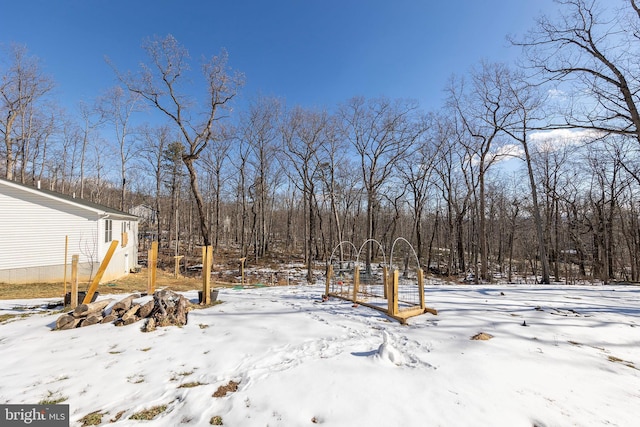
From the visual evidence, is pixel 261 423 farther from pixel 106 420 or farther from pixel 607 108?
pixel 607 108

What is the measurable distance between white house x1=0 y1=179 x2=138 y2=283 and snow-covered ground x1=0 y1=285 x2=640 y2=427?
7730 mm

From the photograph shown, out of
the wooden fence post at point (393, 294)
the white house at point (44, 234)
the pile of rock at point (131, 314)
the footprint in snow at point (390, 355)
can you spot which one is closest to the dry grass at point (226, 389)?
the footprint in snow at point (390, 355)

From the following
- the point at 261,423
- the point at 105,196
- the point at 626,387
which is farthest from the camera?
the point at 105,196

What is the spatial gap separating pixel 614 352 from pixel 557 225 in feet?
69.7

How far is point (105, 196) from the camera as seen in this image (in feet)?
124

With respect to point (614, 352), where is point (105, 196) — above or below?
above

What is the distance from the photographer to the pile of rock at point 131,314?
17.5 feet

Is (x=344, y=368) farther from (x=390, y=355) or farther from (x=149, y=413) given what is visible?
(x=149, y=413)

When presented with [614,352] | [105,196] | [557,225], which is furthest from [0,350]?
[105,196]

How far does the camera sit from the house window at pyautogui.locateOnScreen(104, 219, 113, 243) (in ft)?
43.7

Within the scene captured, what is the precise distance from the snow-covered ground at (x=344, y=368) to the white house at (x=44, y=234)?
25.4ft

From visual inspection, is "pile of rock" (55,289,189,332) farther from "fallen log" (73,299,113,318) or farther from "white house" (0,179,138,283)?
"white house" (0,179,138,283)

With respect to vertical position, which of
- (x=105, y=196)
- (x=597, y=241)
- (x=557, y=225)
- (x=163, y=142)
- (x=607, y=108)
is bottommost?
(x=597, y=241)

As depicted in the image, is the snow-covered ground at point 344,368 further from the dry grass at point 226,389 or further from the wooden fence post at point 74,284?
the wooden fence post at point 74,284
